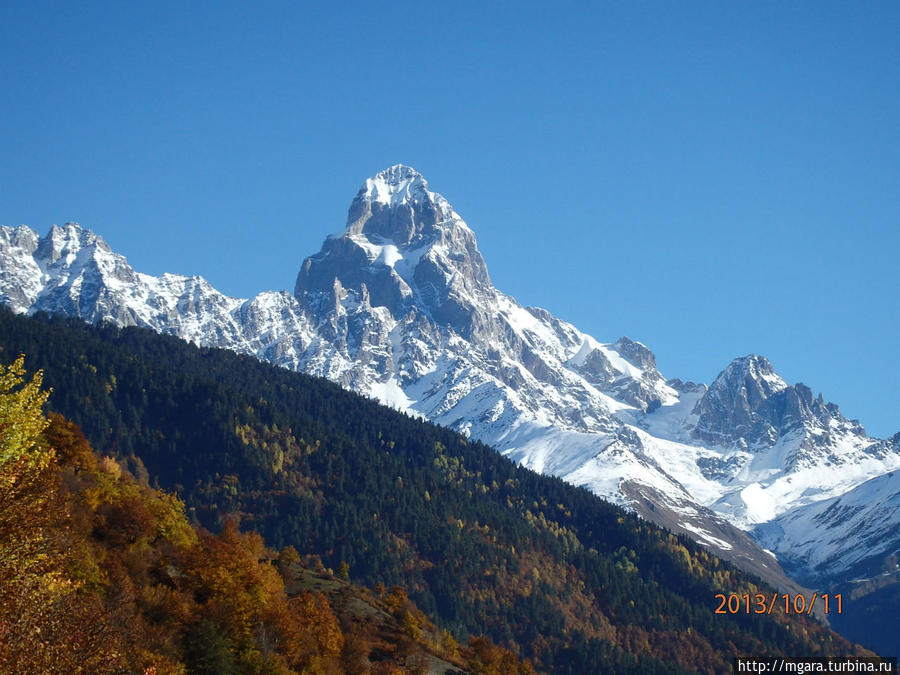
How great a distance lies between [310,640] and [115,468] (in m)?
37.1

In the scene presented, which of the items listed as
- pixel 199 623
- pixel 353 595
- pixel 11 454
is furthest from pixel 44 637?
pixel 353 595

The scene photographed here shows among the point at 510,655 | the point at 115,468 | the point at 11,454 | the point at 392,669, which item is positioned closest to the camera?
the point at 11,454

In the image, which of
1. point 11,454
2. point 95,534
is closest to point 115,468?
point 95,534

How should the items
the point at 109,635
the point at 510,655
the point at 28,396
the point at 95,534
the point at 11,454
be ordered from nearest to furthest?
the point at 109,635, the point at 11,454, the point at 28,396, the point at 95,534, the point at 510,655

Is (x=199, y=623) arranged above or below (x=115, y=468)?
below

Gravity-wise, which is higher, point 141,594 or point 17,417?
point 17,417

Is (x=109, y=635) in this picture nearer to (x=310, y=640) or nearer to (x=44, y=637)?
(x=44, y=637)

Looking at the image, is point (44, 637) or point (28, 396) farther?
point (28, 396)

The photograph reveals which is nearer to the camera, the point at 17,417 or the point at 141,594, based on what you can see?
the point at 17,417

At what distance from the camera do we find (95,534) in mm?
92375

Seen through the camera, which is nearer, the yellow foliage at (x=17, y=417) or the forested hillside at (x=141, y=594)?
the forested hillside at (x=141, y=594)

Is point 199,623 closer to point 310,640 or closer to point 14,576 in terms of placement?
point 310,640

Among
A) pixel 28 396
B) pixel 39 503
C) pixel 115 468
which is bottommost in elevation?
pixel 39 503

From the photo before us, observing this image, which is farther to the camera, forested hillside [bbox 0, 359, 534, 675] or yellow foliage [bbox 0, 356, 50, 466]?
yellow foliage [bbox 0, 356, 50, 466]
